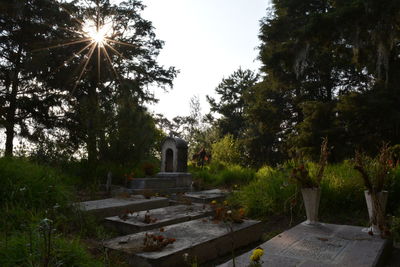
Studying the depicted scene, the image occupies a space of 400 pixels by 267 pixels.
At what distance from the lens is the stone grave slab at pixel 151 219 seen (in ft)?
15.9

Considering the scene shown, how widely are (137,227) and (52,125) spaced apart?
11904 millimetres

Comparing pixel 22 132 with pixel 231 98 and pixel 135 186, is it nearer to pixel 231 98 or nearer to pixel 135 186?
pixel 135 186

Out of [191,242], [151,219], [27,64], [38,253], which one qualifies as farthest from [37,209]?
[27,64]

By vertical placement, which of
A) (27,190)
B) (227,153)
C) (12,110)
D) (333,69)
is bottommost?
(27,190)

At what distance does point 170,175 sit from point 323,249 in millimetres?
8502

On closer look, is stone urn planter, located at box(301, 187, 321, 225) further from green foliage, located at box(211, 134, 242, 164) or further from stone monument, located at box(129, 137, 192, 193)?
green foliage, located at box(211, 134, 242, 164)

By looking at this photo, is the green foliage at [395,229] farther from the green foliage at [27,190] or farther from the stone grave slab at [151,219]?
the green foliage at [27,190]

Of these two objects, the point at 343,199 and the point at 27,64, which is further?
the point at 27,64

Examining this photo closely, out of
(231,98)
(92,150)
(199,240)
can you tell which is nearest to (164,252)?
(199,240)

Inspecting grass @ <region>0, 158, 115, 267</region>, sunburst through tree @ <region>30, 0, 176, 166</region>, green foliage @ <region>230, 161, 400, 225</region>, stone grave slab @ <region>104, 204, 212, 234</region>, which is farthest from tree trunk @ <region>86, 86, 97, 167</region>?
green foliage @ <region>230, 161, 400, 225</region>

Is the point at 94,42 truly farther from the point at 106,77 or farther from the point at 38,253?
the point at 38,253

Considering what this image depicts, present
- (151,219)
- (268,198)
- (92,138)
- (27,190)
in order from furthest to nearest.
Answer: (92,138) → (268,198) → (151,219) → (27,190)

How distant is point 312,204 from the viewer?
458 centimetres

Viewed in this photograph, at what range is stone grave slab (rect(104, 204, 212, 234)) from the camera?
4837 mm
